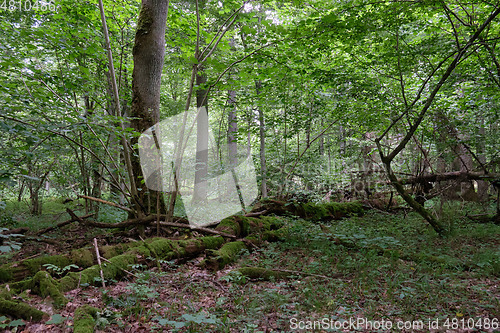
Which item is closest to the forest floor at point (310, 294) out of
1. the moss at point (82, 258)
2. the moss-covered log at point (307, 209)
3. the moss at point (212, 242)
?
the moss at point (212, 242)

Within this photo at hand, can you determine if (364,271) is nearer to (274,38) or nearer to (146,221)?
(146,221)

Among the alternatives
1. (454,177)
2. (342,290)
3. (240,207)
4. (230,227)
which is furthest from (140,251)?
(454,177)

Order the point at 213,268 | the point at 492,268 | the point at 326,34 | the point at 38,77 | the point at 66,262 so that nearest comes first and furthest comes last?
1. the point at 66,262
2. the point at 492,268
3. the point at 213,268
4. the point at 38,77
5. the point at 326,34

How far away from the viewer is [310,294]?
3.51 meters

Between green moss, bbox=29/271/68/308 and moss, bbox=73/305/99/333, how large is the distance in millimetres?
405

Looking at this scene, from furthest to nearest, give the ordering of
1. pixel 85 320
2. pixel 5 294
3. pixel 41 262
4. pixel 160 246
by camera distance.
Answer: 1. pixel 160 246
2. pixel 41 262
3. pixel 5 294
4. pixel 85 320

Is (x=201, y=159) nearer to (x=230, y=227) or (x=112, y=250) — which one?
(x=230, y=227)

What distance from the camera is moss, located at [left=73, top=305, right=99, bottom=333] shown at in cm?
237

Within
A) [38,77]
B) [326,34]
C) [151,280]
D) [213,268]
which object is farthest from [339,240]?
[38,77]

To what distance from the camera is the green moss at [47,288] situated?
114 inches

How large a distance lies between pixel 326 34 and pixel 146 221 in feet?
17.5

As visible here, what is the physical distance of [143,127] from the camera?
587 centimetres

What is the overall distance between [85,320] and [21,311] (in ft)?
2.27

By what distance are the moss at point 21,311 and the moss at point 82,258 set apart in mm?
1207
